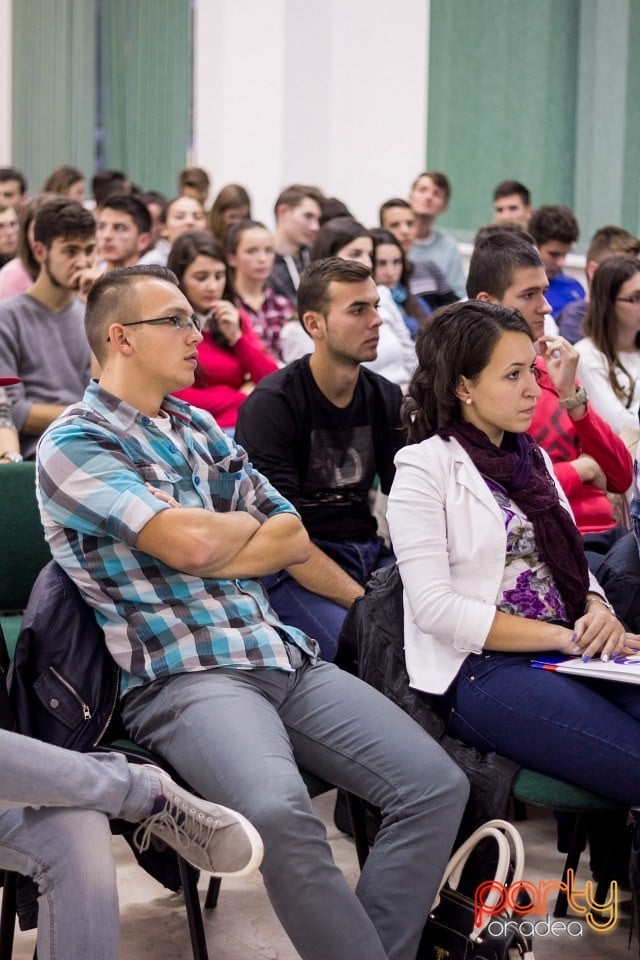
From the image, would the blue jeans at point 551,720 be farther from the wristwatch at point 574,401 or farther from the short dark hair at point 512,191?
the short dark hair at point 512,191

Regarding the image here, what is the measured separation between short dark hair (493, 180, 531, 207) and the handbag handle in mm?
5250

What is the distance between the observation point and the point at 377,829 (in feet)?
7.83

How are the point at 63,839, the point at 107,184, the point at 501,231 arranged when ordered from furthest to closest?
1. the point at 107,184
2. the point at 501,231
3. the point at 63,839

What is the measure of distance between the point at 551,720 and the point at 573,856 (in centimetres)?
45

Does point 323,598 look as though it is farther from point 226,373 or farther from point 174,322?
point 226,373

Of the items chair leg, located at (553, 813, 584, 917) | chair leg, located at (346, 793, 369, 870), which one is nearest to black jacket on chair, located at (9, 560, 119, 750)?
chair leg, located at (346, 793, 369, 870)

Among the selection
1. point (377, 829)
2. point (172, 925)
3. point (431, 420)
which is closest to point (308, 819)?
point (377, 829)

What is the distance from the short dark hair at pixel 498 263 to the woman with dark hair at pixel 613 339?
2.44 ft

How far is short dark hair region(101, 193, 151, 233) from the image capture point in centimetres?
551

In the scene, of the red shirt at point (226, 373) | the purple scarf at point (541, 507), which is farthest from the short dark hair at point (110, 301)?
the red shirt at point (226, 373)

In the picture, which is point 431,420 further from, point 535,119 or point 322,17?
point 322,17

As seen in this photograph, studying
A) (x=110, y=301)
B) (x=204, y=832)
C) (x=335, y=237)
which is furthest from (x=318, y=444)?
(x=335, y=237)

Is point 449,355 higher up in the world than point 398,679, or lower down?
higher up

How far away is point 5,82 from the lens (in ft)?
41.0
